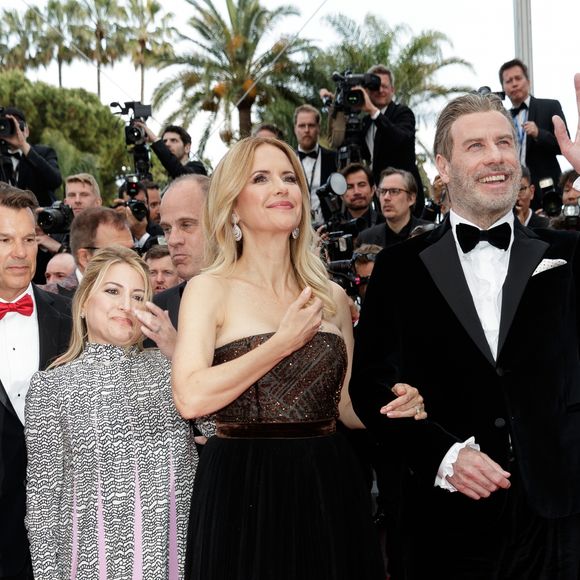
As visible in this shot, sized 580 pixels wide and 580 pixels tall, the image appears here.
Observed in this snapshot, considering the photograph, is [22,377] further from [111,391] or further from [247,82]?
[247,82]

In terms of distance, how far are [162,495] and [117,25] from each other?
36.6 m

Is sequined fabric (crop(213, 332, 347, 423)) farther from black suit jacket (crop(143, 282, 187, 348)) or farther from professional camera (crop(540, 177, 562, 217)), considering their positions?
professional camera (crop(540, 177, 562, 217))

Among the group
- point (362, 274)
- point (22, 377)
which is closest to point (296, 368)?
point (22, 377)

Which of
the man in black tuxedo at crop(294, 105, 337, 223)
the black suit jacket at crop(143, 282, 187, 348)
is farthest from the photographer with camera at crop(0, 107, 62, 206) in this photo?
the black suit jacket at crop(143, 282, 187, 348)

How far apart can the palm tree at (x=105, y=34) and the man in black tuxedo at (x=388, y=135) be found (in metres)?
30.1

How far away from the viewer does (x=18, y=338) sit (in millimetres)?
3723

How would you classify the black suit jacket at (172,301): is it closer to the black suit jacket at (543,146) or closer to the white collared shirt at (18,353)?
the white collared shirt at (18,353)

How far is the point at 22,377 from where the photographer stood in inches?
143

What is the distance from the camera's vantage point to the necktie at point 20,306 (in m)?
3.67

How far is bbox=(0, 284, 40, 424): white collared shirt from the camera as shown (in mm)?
3607

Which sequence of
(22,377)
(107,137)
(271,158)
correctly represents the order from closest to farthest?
(271,158), (22,377), (107,137)

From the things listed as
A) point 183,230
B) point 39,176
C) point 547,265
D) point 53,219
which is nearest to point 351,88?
point 53,219

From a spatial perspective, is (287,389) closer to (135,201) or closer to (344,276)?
(344,276)

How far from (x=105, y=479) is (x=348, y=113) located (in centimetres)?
459
